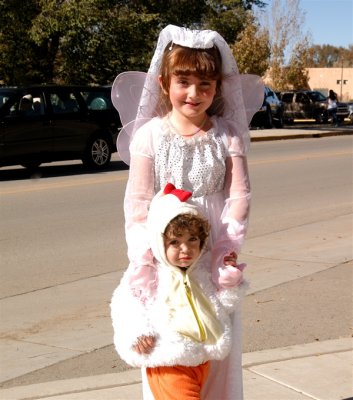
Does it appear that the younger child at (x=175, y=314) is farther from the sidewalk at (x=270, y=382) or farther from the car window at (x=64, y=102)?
the car window at (x=64, y=102)

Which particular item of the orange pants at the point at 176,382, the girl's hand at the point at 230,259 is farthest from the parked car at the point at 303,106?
the orange pants at the point at 176,382

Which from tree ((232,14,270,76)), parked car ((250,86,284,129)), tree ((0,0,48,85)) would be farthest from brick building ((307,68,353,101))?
tree ((0,0,48,85))

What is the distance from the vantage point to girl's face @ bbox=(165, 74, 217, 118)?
3.27 meters

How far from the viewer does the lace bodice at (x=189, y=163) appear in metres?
3.29

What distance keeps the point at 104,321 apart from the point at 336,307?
1.77m

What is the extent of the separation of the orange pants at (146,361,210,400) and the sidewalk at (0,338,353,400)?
0.98 m

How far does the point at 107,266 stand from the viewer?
25.9ft

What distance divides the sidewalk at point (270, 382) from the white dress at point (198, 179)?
3.26ft

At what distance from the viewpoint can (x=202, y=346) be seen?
10.4 ft

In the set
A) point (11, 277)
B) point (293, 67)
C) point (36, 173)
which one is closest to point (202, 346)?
point (11, 277)

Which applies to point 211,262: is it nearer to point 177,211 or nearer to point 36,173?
point 177,211

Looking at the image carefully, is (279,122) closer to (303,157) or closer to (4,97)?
(303,157)

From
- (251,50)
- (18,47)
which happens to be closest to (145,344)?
(18,47)

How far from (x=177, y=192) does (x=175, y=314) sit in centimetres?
47
